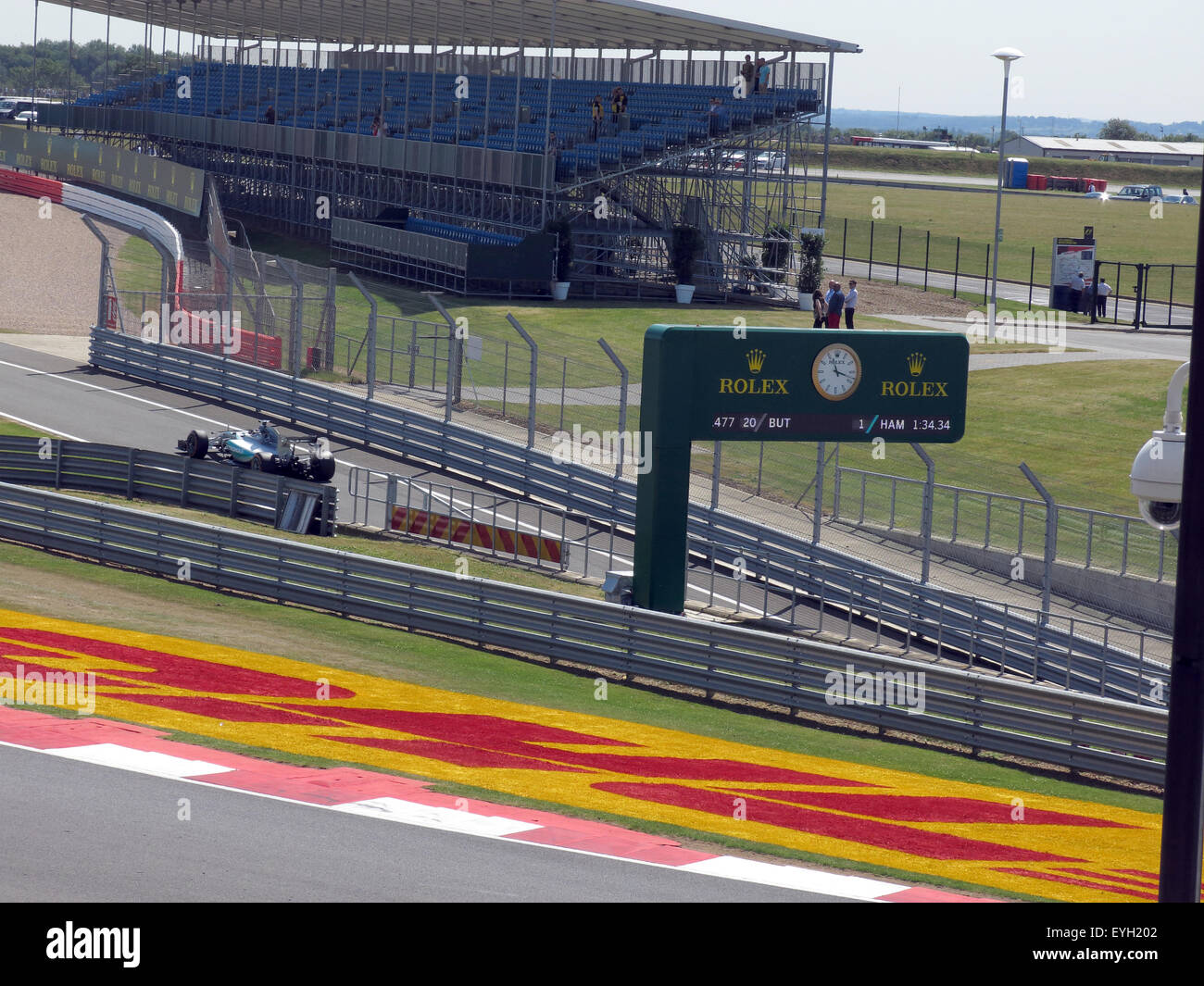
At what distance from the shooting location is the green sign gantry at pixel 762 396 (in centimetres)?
1714

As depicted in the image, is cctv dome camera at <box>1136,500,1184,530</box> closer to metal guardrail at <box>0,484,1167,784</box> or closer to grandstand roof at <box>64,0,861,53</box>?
metal guardrail at <box>0,484,1167,784</box>

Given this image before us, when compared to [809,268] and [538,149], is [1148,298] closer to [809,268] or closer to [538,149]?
[809,268]

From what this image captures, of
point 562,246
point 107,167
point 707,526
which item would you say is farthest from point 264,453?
point 107,167

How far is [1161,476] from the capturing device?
7.43 metres

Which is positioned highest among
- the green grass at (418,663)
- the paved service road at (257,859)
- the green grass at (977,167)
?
the green grass at (977,167)

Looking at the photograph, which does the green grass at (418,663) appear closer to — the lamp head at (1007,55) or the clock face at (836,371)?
the clock face at (836,371)

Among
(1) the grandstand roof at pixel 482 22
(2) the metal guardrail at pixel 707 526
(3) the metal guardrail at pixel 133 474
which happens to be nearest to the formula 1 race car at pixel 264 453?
(3) the metal guardrail at pixel 133 474

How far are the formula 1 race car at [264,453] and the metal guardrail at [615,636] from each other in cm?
443

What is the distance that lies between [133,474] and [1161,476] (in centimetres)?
1866

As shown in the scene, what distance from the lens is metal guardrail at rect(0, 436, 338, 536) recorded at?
2241 cm

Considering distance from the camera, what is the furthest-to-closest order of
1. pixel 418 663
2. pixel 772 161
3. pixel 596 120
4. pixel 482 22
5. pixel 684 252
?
pixel 482 22, pixel 772 161, pixel 596 120, pixel 684 252, pixel 418 663

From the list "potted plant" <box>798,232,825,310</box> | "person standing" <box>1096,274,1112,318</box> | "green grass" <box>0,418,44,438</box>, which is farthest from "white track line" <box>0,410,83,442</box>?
"person standing" <box>1096,274,1112,318</box>

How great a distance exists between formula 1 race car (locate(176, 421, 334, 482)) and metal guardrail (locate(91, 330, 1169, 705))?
114 inches
